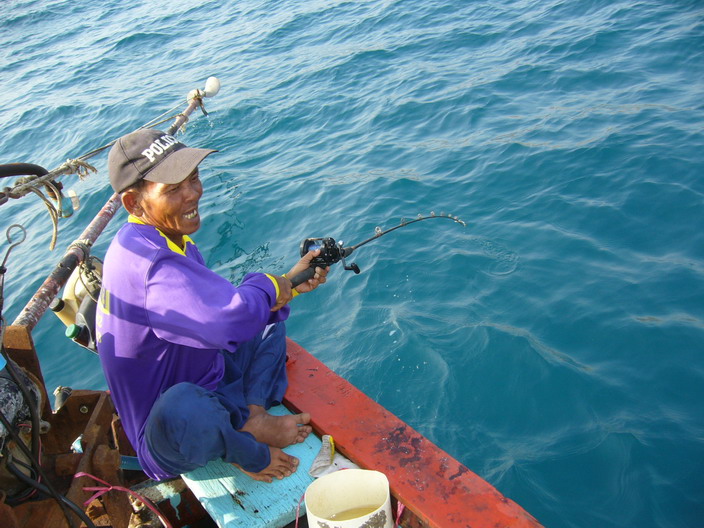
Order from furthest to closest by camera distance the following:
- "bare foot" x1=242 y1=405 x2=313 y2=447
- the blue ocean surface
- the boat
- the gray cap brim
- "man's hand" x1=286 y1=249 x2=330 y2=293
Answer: the blue ocean surface < "man's hand" x1=286 y1=249 x2=330 y2=293 < "bare foot" x1=242 y1=405 x2=313 y2=447 < the gray cap brim < the boat

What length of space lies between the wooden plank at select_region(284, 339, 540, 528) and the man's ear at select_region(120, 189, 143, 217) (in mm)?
1199

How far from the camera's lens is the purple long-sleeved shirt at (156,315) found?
2.33 meters

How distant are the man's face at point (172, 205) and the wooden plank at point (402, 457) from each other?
1064 mm

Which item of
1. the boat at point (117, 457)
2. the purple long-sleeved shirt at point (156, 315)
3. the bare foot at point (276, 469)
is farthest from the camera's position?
the bare foot at point (276, 469)

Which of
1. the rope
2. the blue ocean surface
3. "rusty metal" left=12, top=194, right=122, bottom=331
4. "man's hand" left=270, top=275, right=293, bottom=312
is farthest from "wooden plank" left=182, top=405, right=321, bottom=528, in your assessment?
the blue ocean surface

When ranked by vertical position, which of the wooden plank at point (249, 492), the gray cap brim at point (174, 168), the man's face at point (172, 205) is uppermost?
the gray cap brim at point (174, 168)

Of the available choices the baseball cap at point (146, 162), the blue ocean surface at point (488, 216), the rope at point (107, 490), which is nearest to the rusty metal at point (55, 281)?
the rope at point (107, 490)

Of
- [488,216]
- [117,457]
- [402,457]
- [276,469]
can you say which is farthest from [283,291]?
[488,216]

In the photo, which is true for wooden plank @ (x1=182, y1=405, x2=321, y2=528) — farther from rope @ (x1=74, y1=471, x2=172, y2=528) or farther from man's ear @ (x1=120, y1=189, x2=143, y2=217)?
man's ear @ (x1=120, y1=189, x2=143, y2=217)

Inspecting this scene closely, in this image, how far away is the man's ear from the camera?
2535mm

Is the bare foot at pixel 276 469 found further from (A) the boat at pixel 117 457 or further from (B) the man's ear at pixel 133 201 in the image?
(B) the man's ear at pixel 133 201

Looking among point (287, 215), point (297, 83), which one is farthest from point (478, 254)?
point (297, 83)

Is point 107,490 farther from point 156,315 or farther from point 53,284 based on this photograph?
point 53,284

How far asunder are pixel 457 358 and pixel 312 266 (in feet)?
5.41
